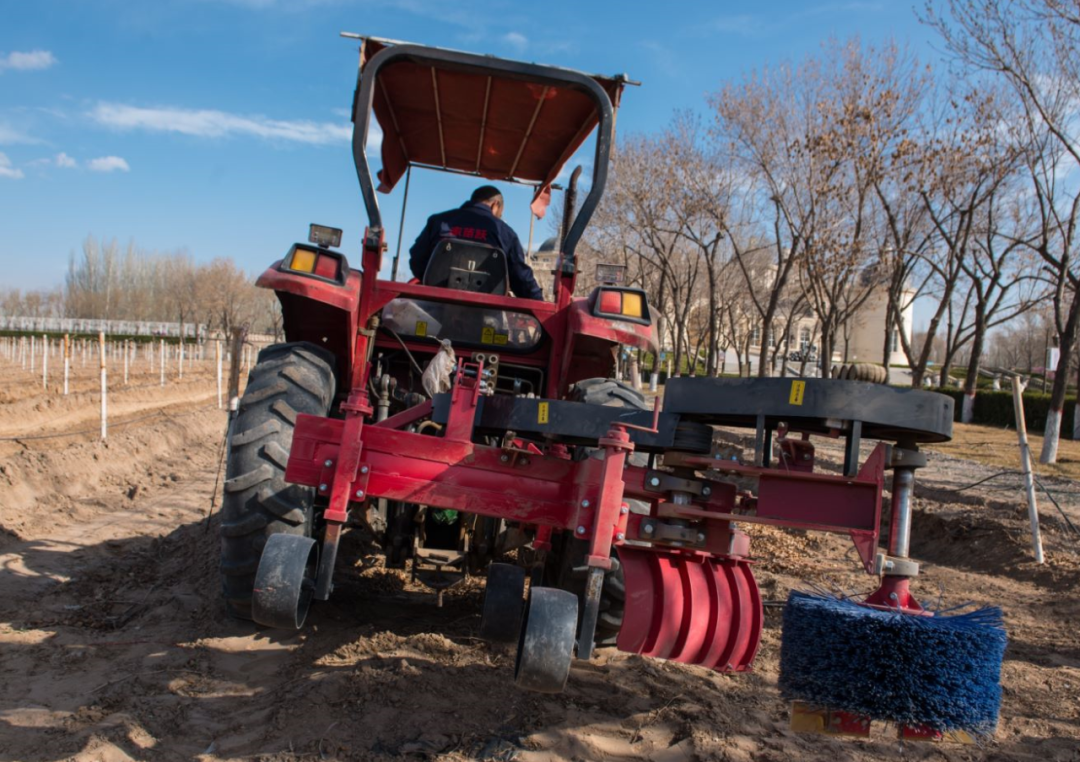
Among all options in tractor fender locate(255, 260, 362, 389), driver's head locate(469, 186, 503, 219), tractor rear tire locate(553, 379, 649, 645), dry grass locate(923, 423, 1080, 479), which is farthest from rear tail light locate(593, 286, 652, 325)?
dry grass locate(923, 423, 1080, 479)

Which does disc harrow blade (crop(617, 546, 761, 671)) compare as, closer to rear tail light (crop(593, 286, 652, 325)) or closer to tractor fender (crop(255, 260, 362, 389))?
rear tail light (crop(593, 286, 652, 325))

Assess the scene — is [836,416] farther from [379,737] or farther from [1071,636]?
[1071,636]

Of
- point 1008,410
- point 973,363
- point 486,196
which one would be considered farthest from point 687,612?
point 1008,410

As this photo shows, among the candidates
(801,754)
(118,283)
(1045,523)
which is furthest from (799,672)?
(118,283)

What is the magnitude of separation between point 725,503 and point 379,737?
1.58 m

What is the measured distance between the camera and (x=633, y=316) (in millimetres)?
4820

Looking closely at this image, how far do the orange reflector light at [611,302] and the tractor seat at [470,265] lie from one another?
2.51 feet

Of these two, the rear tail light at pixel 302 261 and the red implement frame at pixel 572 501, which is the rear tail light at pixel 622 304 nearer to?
the red implement frame at pixel 572 501

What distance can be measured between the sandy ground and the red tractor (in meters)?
0.36

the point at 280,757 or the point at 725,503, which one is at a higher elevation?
the point at 725,503

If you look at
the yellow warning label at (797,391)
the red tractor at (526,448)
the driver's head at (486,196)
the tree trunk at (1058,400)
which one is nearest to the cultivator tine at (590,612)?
the red tractor at (526,448)

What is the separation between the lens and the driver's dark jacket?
5.48 metres

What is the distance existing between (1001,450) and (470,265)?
16791 millimetres

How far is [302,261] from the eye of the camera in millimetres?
4645
